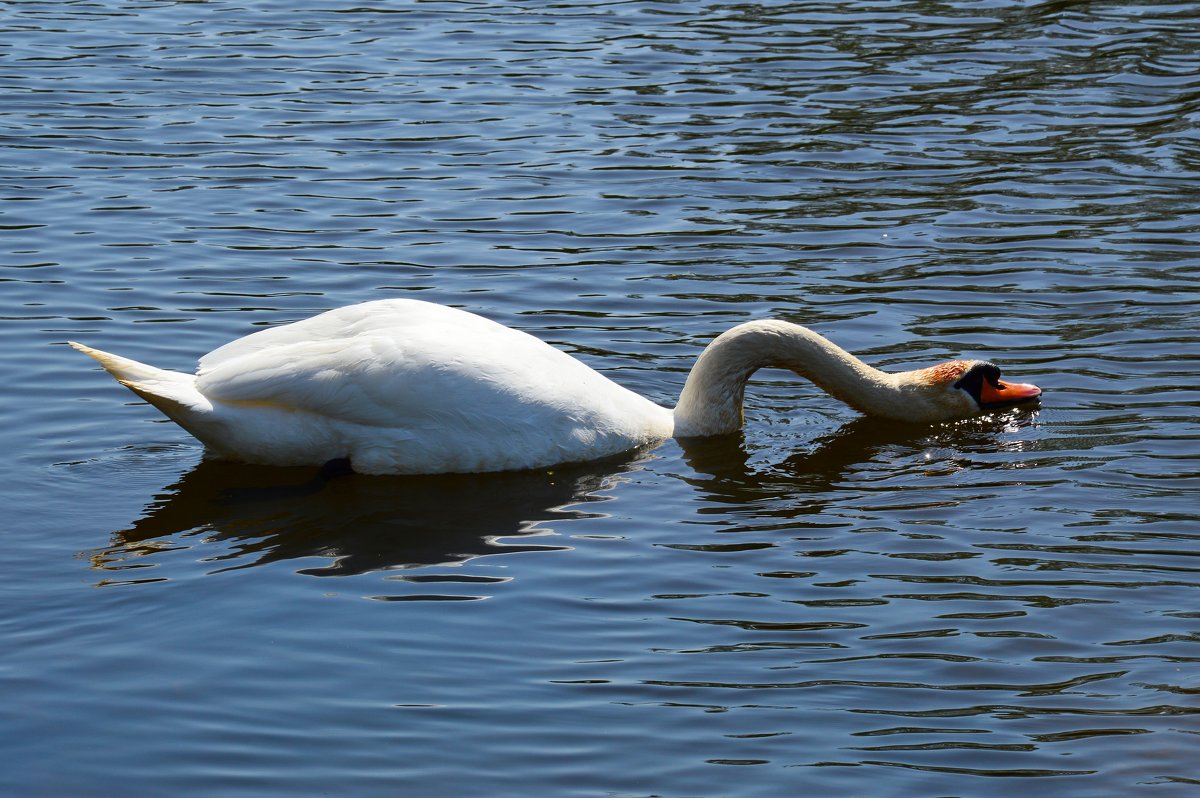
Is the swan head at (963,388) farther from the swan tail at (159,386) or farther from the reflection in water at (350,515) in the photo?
the swan tail at (159,386)

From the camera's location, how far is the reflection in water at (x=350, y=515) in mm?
8359

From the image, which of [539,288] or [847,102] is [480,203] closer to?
[539,288]

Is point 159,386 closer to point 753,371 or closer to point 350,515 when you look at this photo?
point 350,515

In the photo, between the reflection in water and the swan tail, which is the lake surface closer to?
the reflection in water

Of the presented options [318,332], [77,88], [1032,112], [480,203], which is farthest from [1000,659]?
[77,88]

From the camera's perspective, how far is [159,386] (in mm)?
9047

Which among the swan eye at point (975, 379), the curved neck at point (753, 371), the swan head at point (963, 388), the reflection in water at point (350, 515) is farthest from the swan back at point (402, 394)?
the swan eye at point (975, 379)

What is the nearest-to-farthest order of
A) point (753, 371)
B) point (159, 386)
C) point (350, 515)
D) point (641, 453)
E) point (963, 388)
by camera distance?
1. point (350, 515)
2. point (159, 386)
3. point (641, 453)
4. point (753, 371)
5. point (963, 388)

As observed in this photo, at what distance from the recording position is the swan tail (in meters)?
8.91

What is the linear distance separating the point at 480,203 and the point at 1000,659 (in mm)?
8189

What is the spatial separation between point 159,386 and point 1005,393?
4.78 meters

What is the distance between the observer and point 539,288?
12625 millimetres

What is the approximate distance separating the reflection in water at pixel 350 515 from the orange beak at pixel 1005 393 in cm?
220

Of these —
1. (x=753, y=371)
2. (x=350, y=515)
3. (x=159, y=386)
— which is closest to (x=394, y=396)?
(x=350, y=515)
